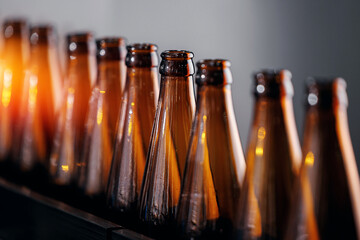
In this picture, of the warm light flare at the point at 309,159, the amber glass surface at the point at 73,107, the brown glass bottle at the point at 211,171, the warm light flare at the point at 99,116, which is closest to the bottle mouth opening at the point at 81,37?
the amber glass surface at the point at 73,107

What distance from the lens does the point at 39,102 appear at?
58 cm

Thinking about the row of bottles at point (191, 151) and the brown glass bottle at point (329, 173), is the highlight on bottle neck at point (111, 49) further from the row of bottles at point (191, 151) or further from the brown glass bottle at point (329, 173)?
the brown glass bottle at point (329, 173)

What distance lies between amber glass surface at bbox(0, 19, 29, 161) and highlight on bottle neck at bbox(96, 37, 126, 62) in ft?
0.73

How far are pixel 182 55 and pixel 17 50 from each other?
380 millimetres

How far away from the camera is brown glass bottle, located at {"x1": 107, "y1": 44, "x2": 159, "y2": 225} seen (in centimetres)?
41

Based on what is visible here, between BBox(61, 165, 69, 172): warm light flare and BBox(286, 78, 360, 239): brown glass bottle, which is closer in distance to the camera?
BBox(286, 78, 360, 239): brown glass bottle

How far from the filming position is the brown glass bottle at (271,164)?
316mm

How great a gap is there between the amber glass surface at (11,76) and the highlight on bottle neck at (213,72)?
361mm

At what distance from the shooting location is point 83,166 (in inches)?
18.4

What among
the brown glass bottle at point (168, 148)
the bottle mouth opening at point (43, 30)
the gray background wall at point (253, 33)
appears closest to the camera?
the brown glass bottle at point (168, 148)

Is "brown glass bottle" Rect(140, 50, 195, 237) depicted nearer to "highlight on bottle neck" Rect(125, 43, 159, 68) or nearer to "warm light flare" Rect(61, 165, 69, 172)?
"highlight on bottle neck" Rect(125, 43, 159, 68)

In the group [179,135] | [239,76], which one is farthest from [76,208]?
[239,76]

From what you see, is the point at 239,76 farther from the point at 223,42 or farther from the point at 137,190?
the point at 137,190

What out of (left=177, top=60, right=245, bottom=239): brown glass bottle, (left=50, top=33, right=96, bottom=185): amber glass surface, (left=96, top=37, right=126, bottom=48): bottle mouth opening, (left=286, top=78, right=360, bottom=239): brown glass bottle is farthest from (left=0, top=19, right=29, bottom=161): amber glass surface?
(left=286, top=78, right=360, bottom=239): brown glass bottle
